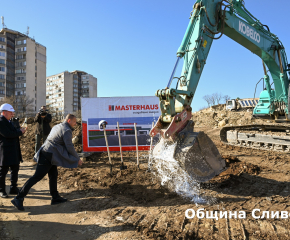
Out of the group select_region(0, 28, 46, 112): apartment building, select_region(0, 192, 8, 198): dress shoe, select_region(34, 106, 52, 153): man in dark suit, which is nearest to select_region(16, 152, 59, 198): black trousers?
select_region(0, 192, 8, 198): dress shoe

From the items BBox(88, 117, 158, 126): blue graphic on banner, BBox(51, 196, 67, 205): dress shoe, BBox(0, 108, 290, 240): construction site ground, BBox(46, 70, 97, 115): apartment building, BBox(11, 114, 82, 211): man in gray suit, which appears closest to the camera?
BBox(0, 108, 290, 240): construction site ground

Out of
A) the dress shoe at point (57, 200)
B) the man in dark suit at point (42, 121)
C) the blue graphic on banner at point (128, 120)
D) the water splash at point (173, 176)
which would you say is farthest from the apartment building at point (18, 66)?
the water splash at point (173, 176)

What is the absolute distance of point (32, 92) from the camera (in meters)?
57.4

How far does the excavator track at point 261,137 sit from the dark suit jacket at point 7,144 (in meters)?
8.04

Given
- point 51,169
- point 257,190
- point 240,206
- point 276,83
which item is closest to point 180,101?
point 240,206

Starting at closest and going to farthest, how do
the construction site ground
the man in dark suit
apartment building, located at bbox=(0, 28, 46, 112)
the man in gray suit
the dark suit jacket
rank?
the construction site ground < the man in gray suit < the dark suit jacket < the man in dark suit < apartment building, located at bbox=(0, 28, 46, 112)

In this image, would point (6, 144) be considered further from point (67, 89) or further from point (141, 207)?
point (67, 89)

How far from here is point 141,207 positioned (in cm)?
421

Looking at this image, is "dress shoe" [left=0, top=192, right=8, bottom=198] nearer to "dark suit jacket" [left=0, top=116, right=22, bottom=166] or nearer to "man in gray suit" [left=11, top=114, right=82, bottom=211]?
"dark suit jacket" [left=0, top=116, right=22, bottom=166]

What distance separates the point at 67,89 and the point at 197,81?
82.7 metres

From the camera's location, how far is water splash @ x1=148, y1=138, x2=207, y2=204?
421 cm

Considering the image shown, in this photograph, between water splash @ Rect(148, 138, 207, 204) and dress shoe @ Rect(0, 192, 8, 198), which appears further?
dress shoe @ Rect(0, 192, 8, 198)

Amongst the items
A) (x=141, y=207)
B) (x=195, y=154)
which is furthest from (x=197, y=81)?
(x=141, y=207)

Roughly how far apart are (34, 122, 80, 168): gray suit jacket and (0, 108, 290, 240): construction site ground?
0.85m
